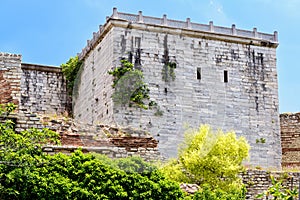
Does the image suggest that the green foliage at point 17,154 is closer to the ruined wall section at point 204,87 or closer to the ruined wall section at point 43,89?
the ruined wall section at point 204,87

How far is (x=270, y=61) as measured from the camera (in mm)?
25812

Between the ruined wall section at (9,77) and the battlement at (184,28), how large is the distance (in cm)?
890

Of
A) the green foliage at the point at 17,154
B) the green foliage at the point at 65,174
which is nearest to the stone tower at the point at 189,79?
the green foliage at the point at 65,174

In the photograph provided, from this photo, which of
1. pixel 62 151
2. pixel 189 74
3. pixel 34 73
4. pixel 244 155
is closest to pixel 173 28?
pixel 189 74

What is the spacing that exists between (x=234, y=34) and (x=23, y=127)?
51.6ft

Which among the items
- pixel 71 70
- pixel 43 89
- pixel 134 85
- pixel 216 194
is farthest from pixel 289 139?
pixel 216 194

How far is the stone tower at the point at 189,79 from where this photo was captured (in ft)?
76.5

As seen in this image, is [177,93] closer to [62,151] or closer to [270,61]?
[270,61]

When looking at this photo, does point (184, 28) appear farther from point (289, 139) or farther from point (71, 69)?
point (289, 139)

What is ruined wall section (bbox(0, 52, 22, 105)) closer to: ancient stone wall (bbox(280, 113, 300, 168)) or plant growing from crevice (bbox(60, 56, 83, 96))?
plant growing from crevice (bbox(60, 56, 83, 96))

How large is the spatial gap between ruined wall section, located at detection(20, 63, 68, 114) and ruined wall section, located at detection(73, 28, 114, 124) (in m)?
0.69

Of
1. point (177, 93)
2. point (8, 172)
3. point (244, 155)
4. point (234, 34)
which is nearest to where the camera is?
point (8, 172)

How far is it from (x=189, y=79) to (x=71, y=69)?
19.9ft

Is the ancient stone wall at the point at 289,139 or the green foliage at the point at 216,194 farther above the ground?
the ancient stone wall at the point at 289,139
